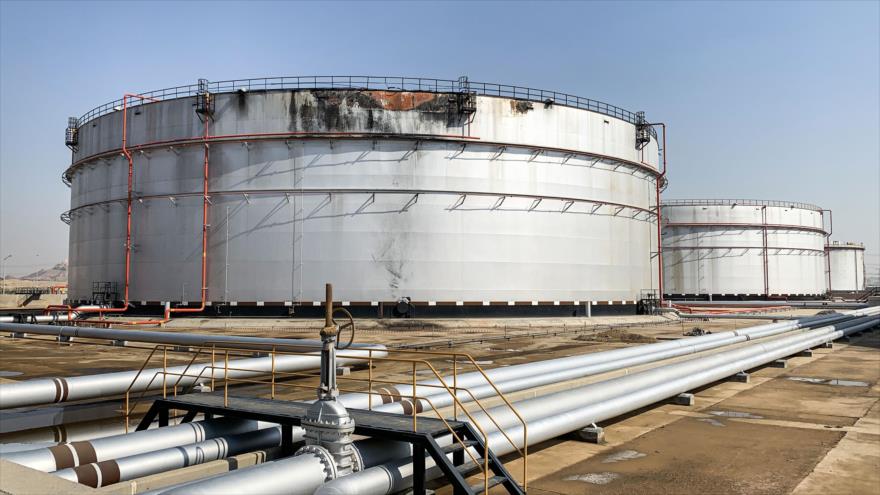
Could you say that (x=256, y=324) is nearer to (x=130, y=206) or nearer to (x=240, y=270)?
(x=240, y=270)

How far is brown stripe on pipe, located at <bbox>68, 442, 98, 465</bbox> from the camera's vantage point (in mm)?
6443

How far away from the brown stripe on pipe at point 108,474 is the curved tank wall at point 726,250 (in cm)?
6715

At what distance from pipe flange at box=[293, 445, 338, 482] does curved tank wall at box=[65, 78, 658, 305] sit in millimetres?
27431

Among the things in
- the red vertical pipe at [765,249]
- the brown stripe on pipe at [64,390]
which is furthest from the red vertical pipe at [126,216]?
the red vertical pipe at [765,249]

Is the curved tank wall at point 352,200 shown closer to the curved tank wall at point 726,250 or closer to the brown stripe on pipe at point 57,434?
the brown stripe on pipe at point 57,434

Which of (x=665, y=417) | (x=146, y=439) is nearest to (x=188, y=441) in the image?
(x=146, y=439)

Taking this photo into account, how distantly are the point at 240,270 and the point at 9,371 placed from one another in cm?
1778

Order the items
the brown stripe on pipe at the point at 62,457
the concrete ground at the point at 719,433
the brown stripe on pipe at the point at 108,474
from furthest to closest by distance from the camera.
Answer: the concrete ground at the point at 719,433 < the brown stripe on pipe at the point at 62,457 < the brown stripe on pipe at the point at 108,474

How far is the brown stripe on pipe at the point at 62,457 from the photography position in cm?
625

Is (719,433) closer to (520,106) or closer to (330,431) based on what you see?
(330,431)

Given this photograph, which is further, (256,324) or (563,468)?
(256,324)

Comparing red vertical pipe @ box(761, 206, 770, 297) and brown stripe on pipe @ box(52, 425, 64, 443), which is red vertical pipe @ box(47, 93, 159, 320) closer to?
brown stripe on pipe @ box(52, 425, 64, 443)

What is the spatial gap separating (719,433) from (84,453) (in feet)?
30.3

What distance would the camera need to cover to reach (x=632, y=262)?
137ft
